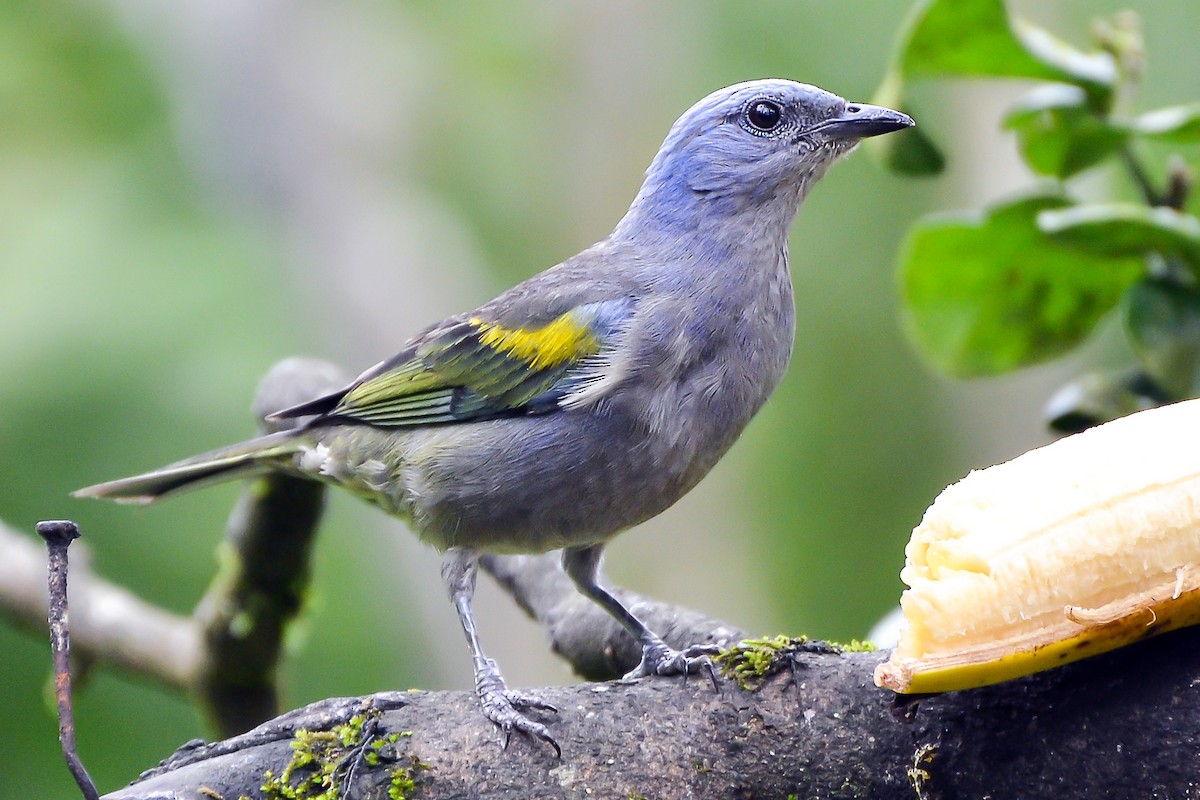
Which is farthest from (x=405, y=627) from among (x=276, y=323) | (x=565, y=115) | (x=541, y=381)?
(x=541, y=381)

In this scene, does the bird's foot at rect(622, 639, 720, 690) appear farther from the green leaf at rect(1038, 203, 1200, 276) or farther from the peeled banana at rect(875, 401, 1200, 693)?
the green leaf at rect(1038, 203, 1200, 276)

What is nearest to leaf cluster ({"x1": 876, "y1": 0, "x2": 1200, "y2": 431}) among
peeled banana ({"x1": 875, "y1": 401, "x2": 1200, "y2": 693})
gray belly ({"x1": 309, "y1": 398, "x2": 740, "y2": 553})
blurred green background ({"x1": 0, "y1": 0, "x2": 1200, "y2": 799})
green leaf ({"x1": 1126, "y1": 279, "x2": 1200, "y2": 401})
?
green leaf ({"x1": 1126, "y1": 279, "x2": 1200, "y2": 401})

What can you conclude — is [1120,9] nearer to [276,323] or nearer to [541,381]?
[276,323]

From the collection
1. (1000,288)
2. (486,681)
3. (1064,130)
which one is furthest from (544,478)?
(1064,130)

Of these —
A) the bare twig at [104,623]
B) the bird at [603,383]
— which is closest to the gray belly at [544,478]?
the bird at [603,383]

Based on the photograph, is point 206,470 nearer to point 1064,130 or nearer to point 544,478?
point 544,478

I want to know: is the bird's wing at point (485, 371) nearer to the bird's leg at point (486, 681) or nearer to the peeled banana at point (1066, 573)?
the bird's leg at point (486, 681)
